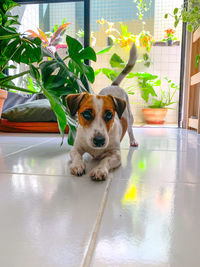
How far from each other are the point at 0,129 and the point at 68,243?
2.69 m

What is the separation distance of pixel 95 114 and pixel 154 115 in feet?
12.3

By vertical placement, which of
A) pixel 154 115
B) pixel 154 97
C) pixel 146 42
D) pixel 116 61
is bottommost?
pixel 154 115

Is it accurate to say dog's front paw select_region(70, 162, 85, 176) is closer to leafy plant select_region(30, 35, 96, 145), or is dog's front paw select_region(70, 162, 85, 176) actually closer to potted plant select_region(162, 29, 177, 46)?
leafy plant select_region(30, 35, 96, 145)

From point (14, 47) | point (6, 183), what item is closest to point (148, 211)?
point (6, 183)

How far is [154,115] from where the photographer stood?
15.9ft

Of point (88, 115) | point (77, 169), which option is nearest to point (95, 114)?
point (88, 115)

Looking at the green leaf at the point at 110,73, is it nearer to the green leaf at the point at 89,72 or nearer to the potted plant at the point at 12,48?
the green leaf at the point at 89,72

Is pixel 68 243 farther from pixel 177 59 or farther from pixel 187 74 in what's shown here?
pixel 177 59

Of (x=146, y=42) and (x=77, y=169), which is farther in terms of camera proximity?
(x=146, y=42)

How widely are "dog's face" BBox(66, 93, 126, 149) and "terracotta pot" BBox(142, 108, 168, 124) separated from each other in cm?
359

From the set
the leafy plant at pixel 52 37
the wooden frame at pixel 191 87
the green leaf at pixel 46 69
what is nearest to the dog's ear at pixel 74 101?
the green leaf at pixel 46 69

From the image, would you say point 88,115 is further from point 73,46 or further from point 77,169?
point 73,46

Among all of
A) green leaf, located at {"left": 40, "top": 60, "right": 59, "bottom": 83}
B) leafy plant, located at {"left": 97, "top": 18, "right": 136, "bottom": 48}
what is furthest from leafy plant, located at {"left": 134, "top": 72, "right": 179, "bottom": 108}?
green leaf, located at {"left": 40, "top": 60, "right": 59, "bottom": 83}

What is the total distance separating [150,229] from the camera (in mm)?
634
